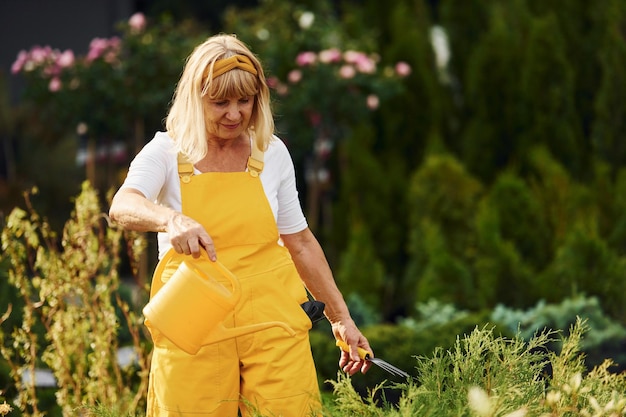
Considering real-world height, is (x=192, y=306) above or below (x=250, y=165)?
below

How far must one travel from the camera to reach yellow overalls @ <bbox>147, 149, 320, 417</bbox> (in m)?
2.51

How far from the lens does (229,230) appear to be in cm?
252

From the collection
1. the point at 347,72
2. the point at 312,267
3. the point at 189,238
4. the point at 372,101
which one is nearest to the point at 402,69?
the point at 372,101

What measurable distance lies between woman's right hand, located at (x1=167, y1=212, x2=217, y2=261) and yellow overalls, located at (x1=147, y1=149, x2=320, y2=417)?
0.93ft

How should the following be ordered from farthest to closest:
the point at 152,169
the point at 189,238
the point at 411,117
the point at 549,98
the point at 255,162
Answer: the point at 411,117
the point at 549,98
the point at 255,162
the point at 152,169
the point at 189,238

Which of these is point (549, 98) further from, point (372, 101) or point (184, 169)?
point (184, 169)

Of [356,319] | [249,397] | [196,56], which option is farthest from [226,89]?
[356,319]

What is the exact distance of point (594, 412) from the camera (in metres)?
2.38

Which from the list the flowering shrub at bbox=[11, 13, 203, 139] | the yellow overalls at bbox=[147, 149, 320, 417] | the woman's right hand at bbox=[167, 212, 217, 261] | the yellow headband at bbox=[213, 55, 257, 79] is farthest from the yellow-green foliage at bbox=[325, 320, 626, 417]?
the flowering shrub at bbox=[11, 13, 203, 139]

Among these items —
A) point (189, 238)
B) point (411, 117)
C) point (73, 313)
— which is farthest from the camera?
point (411, 117)

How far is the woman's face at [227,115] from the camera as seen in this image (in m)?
2.54

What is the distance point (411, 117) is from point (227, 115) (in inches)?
207

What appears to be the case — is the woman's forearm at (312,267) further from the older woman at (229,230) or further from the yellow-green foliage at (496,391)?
the yellow-green foliage at (496,391)

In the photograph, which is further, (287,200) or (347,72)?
(347,72)
